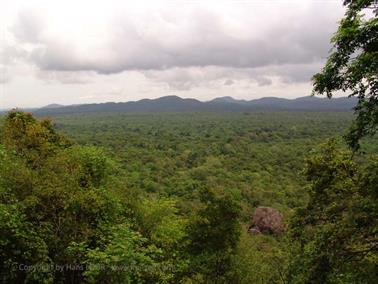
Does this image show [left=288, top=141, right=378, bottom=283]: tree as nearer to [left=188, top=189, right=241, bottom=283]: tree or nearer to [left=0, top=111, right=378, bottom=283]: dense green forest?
[left=0, top=111, right=378, bottom=283]: dense green forest

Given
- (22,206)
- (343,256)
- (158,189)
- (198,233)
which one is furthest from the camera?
(158,189)

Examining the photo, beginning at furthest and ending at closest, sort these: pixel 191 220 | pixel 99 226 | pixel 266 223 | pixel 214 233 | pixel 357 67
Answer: pixel 266 223
pixel 191 220
pixel 214 233
pixel 99 226
pixel 357 67

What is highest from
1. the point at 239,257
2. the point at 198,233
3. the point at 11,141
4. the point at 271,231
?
the point at 11,141

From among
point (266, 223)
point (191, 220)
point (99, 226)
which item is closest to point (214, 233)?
point (191, 220)

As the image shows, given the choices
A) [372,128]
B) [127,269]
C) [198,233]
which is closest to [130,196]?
[198,233]

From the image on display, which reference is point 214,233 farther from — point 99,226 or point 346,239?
point 346,239

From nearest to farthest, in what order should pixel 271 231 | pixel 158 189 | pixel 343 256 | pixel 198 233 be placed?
pixel 343 256 < pixel 198 233 < pixel 271 231 < pixel 158 189

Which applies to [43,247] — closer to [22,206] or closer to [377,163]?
[22,206]

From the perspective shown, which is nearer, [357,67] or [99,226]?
[357,67]

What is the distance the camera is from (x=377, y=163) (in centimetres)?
1013

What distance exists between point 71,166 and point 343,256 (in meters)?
10.0

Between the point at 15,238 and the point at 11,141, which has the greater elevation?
the point at 11,141

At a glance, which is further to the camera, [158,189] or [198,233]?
[158,189]

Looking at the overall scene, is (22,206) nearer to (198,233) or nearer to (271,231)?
(198,233)
